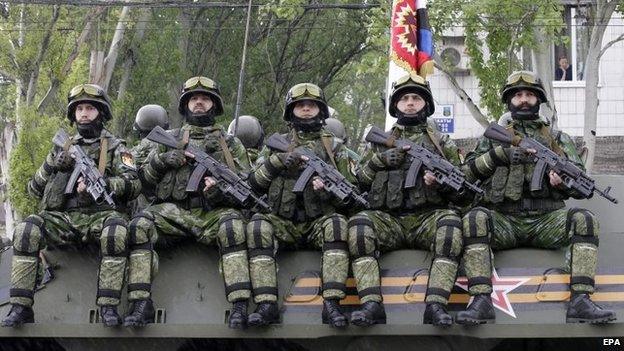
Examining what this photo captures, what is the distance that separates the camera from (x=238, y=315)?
34.1ft

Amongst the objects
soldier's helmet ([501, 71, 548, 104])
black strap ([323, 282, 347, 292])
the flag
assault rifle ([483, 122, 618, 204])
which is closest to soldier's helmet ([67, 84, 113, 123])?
black strap ([323, 282, 347, 292])

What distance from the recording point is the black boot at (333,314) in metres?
10.2

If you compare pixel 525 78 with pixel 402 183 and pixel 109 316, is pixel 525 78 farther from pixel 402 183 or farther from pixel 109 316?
pixel 109 316

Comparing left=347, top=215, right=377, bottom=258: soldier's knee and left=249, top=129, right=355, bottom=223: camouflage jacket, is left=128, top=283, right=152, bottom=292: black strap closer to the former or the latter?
left=249, top=129, right=355, bottom=223: camouflage jacket

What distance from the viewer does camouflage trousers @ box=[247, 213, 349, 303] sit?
10.4 metres

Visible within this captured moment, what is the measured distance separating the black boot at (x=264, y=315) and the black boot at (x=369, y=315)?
0.61 meters

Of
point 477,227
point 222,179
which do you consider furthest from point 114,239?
point 477,227

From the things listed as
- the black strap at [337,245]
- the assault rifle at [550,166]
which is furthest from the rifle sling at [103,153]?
the assault rifle at [550,166]

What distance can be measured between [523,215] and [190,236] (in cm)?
245

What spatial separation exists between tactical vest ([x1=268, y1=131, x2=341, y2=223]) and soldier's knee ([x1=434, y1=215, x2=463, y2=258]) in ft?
3.30

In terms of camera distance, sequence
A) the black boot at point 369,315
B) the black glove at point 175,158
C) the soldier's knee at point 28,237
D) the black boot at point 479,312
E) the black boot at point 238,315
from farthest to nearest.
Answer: the black glove at point 175,158 → the soldier's knee at point 28,237 → the black boot at point 238,315 → the black boot at point 369,315 → the black boot at point 479,312

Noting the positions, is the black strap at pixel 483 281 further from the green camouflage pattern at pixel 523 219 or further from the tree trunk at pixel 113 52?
the tree trunk at pixel 113 52

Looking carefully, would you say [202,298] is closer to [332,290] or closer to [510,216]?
[332,290]

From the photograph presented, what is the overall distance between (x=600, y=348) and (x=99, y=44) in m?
15.6
